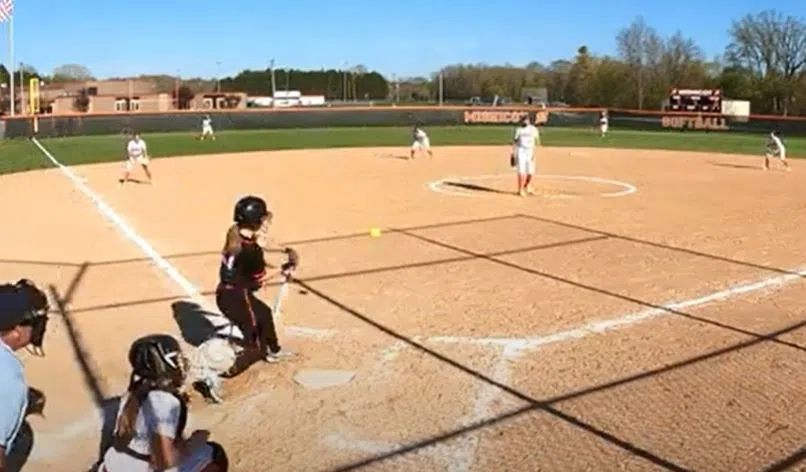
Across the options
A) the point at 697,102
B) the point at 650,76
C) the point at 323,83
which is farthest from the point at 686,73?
the point at 323,83

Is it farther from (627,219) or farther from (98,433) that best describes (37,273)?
(627,219)

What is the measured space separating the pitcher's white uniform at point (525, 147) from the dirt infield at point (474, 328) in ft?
3.14

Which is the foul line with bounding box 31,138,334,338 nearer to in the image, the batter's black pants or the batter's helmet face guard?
the batter's black pants

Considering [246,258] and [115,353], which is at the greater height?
[246,258]

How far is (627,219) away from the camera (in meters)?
15.3

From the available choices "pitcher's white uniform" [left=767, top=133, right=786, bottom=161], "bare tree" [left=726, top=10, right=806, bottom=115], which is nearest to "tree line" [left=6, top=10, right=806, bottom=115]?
"bare tree" [left=726, top=10, right=806, bottom=115]

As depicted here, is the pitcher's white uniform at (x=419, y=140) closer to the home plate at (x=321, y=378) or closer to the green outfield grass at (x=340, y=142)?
the green outfield grass at (x=340, y=142)

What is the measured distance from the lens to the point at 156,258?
38.3 feet

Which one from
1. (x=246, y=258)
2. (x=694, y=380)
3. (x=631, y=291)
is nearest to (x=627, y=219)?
(x=631, y=291)

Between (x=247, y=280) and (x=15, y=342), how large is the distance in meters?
3.43

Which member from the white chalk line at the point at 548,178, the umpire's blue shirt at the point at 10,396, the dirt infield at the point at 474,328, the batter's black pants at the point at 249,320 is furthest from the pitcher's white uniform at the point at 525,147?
the umpire's blue shirt at the point at 10,396

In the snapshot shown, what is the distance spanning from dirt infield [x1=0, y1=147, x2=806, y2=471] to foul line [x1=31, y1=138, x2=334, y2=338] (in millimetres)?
84

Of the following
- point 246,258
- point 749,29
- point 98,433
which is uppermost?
point 749,29

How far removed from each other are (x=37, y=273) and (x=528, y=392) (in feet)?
22.9
